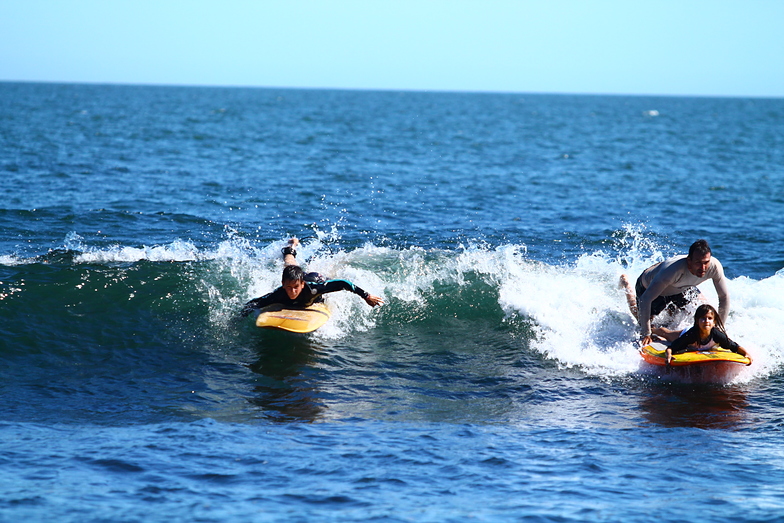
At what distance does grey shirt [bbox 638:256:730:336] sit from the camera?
9.59 meters

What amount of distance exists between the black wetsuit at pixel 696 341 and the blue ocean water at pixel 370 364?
486 mm

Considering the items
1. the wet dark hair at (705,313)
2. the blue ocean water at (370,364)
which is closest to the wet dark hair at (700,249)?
the wet dark hair at (705,313)

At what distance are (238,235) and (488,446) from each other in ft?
33.6

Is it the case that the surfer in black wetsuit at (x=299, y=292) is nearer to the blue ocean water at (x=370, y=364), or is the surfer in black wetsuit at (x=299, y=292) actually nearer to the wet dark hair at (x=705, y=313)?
the blue ocean water at (x=370, y=364)

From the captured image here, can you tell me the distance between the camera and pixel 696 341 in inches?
368

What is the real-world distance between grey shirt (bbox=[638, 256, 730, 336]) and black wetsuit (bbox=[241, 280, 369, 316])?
391 cm

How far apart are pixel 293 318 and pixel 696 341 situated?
17.4 feet

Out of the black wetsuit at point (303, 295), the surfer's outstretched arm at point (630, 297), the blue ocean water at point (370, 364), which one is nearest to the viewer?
the blue ocean water at point (370, 364)

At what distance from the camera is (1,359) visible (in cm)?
995

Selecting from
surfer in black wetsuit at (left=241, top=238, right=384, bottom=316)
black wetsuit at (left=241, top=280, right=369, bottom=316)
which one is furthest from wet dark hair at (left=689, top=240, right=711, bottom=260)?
black wetsuit at (left=241, top=280, right=369, bottom=316)

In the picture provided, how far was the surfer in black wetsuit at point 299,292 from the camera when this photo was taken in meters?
10.4

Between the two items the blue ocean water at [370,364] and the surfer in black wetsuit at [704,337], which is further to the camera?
the surfer in black wetsuit at [704,337]

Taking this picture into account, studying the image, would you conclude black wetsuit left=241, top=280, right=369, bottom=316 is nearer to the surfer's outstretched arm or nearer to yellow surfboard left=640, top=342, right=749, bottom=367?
the surfer's outstretched arm

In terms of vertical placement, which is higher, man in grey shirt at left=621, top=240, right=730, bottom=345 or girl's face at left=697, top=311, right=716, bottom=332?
man in grey shirt at left=621, top=240, right=730, bottom=345
